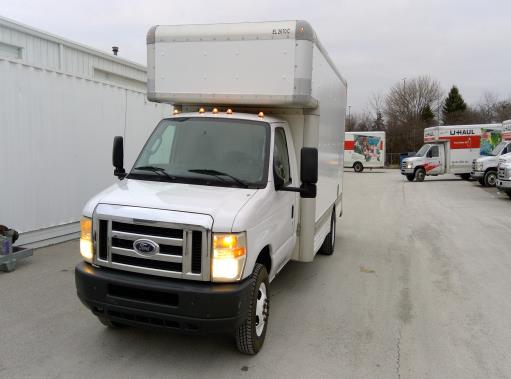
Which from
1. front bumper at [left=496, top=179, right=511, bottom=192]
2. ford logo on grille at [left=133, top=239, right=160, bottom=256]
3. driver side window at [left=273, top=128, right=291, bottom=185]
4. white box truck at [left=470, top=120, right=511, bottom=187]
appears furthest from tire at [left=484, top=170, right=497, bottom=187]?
ford logo on grille at [left=133, top=239, right=160, bottom=256]

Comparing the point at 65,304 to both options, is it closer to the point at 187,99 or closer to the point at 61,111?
the point at 187,99

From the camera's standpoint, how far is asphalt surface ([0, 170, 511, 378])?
13.2 ft

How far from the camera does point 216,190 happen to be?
4246mm

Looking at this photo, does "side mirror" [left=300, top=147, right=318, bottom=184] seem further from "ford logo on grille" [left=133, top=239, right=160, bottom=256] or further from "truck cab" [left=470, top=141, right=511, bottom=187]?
"truck cab" [left=470, top=141, right=511, bottom=187]

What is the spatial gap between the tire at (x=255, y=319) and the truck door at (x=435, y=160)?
26313 millimetres

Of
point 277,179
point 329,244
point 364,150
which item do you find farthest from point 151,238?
point 364,150

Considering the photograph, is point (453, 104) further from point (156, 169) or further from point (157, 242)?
point (157, 242)

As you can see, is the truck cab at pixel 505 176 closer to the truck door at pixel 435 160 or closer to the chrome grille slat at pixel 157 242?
the truck door at pixel 435 160

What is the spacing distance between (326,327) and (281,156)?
6.34 feet

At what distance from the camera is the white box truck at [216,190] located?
367 centimetres

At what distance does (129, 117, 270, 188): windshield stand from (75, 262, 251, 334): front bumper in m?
1.10

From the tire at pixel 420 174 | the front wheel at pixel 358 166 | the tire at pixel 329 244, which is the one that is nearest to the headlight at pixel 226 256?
the tire at pixel 329 244

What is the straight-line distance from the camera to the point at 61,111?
8469 millimetres

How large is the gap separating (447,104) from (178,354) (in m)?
68.9
